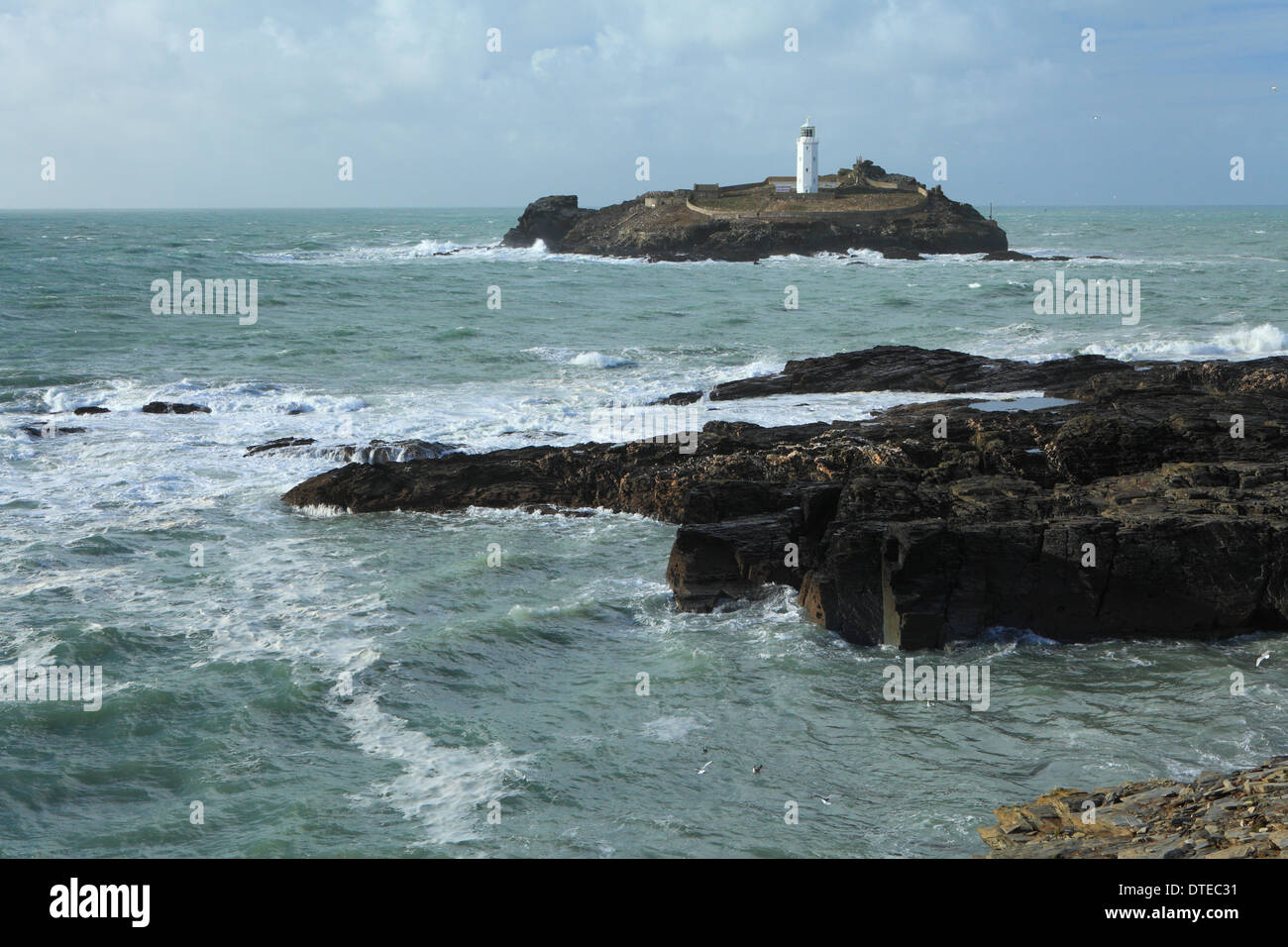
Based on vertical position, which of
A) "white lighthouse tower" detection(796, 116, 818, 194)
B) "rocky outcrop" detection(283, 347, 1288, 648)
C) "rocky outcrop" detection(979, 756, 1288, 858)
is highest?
"white lighthouse tower" detection(796, 116, 818, 194)

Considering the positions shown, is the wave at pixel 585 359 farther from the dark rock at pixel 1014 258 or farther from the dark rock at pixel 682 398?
the dark rock at pixel 1014 258

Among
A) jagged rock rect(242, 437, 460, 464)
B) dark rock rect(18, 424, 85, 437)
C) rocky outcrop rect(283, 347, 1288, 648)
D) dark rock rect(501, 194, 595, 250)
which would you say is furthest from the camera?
dark rock rect(501, 194, 595, 250)

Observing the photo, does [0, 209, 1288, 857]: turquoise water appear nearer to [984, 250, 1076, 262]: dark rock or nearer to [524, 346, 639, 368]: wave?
[524, 346, 639, 368]: wave

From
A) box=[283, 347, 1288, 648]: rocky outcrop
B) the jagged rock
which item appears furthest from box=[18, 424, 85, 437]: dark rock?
box=[283, 347, 1288, 648]: rocky outcrop

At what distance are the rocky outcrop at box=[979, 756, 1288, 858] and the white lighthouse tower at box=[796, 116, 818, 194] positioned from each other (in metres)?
85.8

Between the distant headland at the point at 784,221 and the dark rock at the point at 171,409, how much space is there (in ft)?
197

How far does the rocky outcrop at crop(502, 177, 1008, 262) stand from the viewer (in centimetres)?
8312

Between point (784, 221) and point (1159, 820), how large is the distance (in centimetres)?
8075

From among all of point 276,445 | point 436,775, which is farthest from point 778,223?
point 436,775

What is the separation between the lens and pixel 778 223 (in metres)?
84.8

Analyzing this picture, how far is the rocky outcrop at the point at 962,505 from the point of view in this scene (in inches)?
476

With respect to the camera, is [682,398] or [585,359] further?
[585,359]

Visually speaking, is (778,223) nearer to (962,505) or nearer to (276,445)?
(276,445)

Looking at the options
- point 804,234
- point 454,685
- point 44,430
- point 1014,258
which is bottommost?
point 454,685
